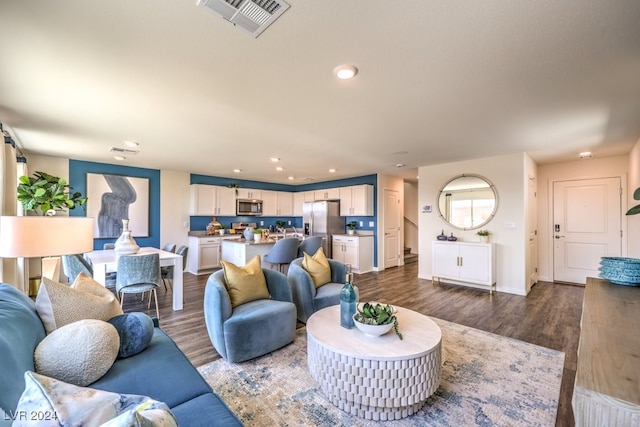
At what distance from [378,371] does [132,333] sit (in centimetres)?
152

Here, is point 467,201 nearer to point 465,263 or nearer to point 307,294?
point 465,263

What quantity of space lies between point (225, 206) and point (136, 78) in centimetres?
509

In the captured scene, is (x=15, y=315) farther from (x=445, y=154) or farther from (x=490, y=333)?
(x=445, y=154)

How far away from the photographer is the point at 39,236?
1710 millimetres

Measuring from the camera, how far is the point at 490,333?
299 cm

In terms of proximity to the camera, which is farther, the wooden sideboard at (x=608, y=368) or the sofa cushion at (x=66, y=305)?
the sofa cushion at (x=66, y=305)

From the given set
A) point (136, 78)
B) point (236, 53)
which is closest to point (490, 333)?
point (236, 53)

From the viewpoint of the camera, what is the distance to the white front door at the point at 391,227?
683 centimetres

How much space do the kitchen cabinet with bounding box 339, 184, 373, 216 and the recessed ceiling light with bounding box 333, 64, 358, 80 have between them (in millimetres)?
4681

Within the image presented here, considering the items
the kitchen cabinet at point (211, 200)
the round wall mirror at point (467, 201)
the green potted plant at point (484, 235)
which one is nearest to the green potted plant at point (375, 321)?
the green potted plant at point (484, 235)

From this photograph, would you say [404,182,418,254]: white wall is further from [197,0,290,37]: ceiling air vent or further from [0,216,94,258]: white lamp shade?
[0,216,94,258]: white lamp shade

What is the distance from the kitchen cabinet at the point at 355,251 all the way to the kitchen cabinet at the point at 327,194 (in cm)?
115

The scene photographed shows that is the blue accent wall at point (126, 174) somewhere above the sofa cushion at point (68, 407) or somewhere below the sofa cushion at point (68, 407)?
above

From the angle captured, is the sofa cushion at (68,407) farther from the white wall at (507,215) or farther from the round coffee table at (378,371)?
the white wall at (507,215)
